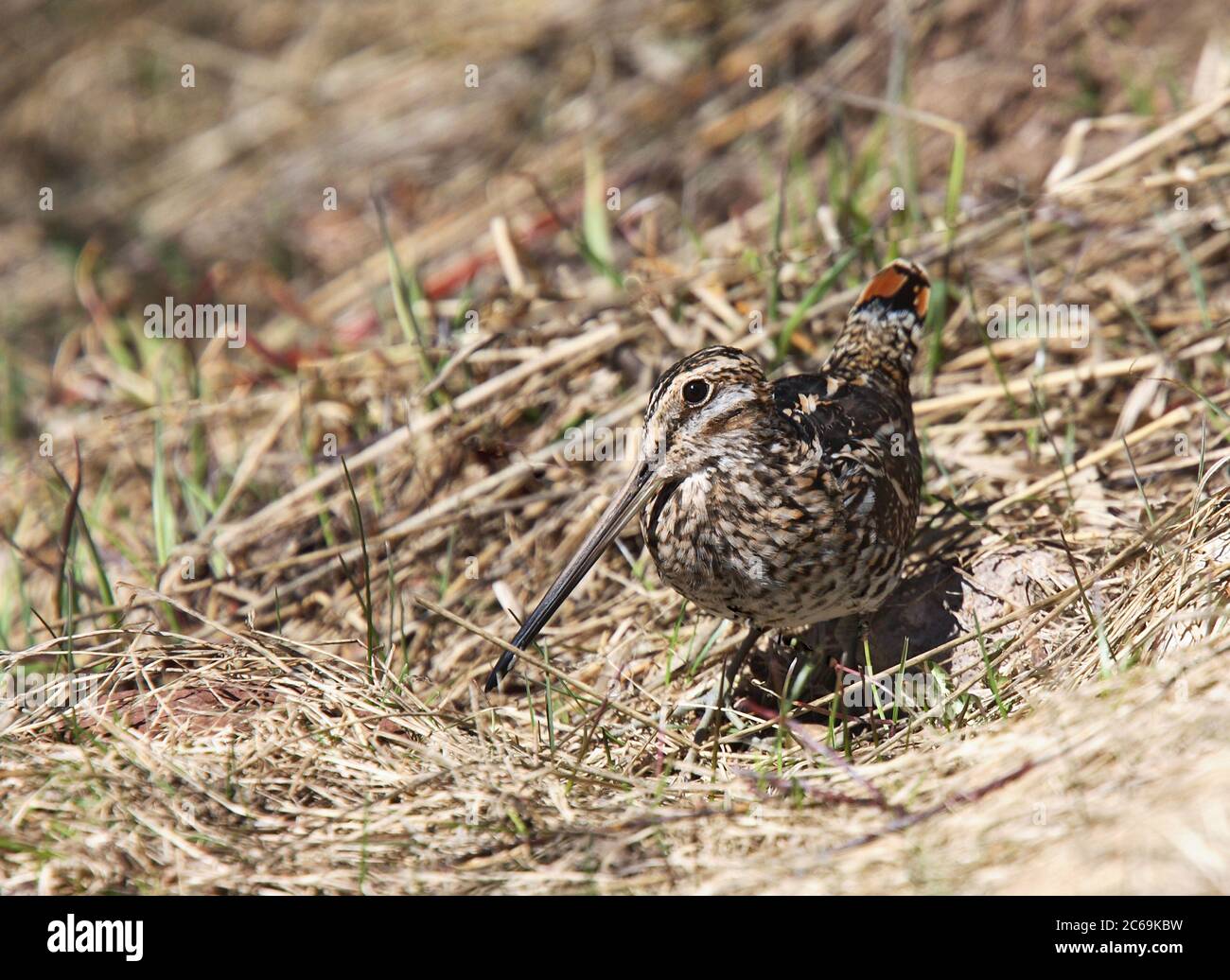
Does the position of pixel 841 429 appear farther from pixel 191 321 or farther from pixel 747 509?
pixel 191 321

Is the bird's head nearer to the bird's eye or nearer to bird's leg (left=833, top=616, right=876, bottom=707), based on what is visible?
the bird's eye

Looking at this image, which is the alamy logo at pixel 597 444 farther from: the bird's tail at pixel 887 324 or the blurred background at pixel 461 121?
the blurred background at pixel 461 121

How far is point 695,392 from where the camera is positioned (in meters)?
3.35

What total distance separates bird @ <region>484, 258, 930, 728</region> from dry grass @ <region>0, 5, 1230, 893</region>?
30 centimetres

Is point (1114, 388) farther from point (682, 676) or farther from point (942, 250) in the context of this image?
point (682, 676)

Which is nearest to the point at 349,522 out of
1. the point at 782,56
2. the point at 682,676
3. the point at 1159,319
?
the point at 682,676

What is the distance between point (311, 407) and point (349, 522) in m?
0.60

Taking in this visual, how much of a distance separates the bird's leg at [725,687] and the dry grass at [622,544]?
0.23 ft

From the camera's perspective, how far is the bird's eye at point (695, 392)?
3336mm

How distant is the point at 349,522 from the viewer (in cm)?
450

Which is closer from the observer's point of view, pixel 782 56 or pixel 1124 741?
pixel 1124 741
